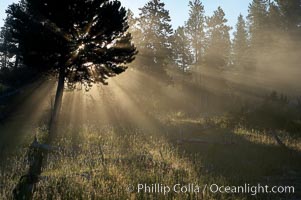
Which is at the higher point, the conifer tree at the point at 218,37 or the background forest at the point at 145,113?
the conifer tree at the point at 218,37

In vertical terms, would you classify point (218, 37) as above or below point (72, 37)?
above

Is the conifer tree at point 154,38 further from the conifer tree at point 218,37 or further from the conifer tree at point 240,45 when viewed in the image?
the conifer tree at point 240,45

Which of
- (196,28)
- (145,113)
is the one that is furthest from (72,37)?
(196,28)

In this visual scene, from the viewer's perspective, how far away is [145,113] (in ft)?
82.5

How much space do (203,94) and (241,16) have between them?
84.9ft

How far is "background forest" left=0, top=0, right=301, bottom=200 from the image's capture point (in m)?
9.09

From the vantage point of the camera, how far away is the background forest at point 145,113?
909 cm

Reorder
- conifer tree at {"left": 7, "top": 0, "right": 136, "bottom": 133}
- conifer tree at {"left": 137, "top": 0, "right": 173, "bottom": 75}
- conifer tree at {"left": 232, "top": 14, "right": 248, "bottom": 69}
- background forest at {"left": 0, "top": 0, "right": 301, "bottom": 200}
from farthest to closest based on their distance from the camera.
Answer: conifer tree at {"left": 232, "top": 14, "right": 248, "bottom": 69}, conifer tree at {"left": 137, "top": 0, "right": 173, "bottom": 75}, conifer tree at {"left": 7, "top": 0, "right": 136, "bottom": 133}, background forest at {"left": 0, "top": 0, "right": 301, "bottom": 200}

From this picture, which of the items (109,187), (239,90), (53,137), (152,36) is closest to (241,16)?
(239,90)

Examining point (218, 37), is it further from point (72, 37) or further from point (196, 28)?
point (72, 37)

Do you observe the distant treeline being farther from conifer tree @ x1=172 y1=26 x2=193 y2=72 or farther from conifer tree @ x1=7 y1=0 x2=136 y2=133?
conifer tree @ x1=7 y1=0 x2=136 y2=133

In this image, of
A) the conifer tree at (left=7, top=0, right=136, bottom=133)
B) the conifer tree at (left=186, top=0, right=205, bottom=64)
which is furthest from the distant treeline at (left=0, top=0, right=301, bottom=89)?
the conifer tree at (left=7, top=0, right=136, bottom=133)

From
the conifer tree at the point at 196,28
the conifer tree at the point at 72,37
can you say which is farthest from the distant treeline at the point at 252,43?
the conifer tree at the point at 72,37

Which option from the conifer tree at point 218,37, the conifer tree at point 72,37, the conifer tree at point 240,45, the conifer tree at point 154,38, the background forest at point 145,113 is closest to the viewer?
the background forest at point 145,113
